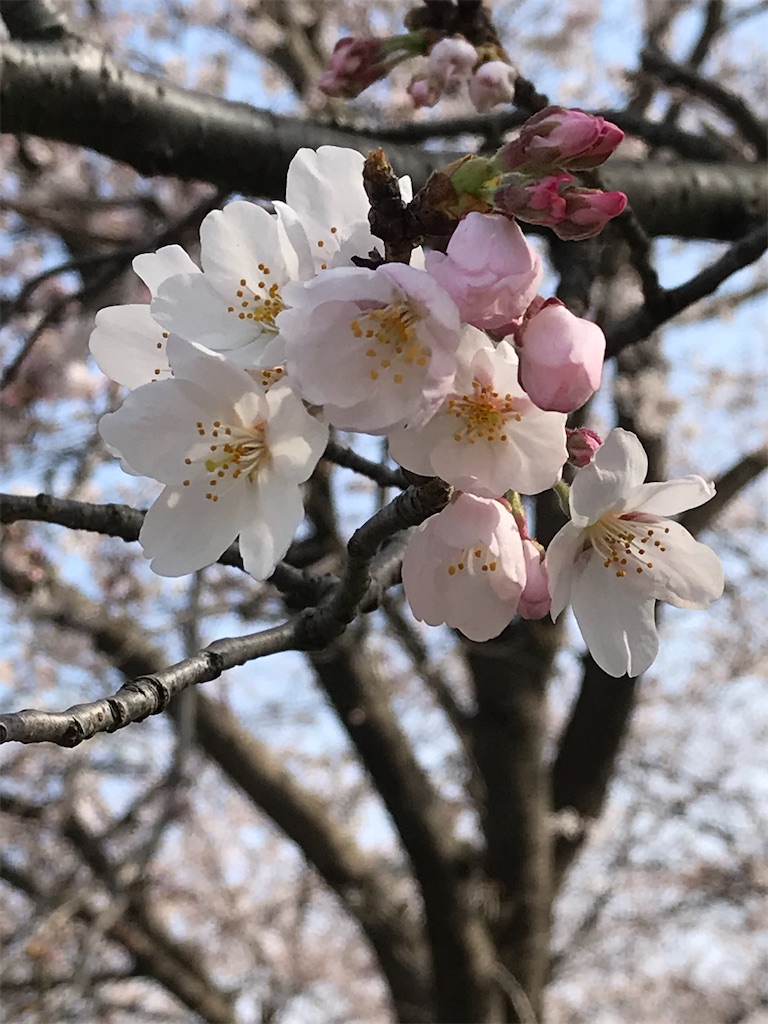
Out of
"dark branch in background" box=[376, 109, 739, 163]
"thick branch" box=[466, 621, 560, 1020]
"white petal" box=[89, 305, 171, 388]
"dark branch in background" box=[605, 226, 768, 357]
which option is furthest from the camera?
"thick branch" box=[466, 621, 560, 1020]

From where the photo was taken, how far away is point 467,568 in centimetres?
79

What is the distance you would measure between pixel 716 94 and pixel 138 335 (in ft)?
6.16

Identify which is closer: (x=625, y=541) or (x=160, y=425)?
(x=160, y=425)

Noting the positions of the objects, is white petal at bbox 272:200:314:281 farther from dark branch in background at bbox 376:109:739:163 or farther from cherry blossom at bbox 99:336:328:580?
dark branch in background at bbox 376:109:739:163

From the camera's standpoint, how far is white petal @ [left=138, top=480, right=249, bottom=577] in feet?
2.68

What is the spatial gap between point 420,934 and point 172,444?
387cm

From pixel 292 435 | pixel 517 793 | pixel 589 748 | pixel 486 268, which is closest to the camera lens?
pixel 486 268

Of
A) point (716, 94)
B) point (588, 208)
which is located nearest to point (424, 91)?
point (716, 94)

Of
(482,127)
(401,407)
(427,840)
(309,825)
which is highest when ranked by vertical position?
(401,407)

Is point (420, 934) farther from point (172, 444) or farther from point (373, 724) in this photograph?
point (172, 444)

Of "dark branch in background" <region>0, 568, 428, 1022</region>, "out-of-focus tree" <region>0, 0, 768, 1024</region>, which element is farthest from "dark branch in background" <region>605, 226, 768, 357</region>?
"dark branch in background" <region>0, 568, 428, 1022</region>

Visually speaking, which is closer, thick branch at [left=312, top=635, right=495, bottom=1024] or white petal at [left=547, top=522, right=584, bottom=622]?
white petal at [left=547, top=522, right=584, bottom=622]

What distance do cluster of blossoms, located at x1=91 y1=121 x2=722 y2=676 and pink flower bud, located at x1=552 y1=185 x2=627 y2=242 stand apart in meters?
0.04

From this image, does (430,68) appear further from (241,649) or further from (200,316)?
(241,649)
